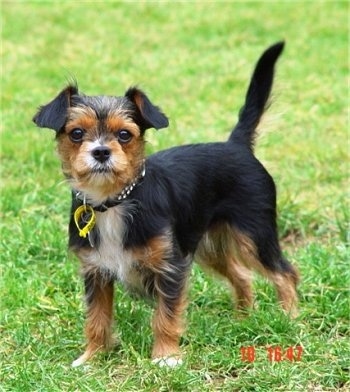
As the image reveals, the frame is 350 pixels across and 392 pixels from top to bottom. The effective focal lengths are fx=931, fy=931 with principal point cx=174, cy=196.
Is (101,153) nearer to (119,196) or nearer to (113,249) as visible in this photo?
(119,196)

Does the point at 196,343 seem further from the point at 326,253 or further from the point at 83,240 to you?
the point at 326,253

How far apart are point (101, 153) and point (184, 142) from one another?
4016 mm

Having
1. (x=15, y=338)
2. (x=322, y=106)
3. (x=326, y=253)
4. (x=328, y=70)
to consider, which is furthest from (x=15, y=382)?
(x=328, y=70)

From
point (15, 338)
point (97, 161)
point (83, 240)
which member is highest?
point (97, 161)

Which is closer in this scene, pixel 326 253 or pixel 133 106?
pixel 133 106

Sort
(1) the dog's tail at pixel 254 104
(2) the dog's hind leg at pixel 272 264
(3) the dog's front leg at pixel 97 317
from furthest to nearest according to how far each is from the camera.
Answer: (1) the dog's tail at pixel 254 104 → (2) the dog's hind leg at pixel 272 264 → (3) the dog's front leg at pixel 97 317

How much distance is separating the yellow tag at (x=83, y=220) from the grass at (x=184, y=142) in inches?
26.8

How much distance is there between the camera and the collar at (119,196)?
4.58 m

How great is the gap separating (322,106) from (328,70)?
1.42 m

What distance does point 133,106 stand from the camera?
Answer: 4539 mm

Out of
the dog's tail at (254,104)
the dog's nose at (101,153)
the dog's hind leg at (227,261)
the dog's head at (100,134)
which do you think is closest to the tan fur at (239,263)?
the dog's hind leg at (227,261)

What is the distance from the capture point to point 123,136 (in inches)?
173
